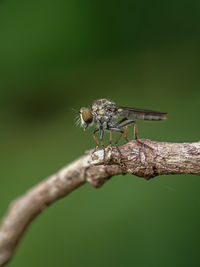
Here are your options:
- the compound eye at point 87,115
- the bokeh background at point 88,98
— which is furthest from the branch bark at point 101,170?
the bokeh background at point 88,98

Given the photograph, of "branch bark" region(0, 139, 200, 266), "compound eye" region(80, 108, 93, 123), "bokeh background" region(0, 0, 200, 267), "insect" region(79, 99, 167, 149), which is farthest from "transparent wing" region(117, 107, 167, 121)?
"bokeh background" region(0, 0, 200, 267)

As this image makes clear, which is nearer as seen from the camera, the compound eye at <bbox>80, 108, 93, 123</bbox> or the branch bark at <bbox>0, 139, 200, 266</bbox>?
the branch bark at <bbox>0, 139, 200, 266</bbox>

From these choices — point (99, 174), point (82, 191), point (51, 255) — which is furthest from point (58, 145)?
point (99, 174)

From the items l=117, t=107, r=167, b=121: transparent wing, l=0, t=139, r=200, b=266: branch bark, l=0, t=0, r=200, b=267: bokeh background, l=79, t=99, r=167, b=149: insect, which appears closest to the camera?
l=0, t=139, r=200, b=266: branch bark

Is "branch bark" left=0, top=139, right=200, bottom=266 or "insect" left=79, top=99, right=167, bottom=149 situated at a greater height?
"insect" left=79, top=99, right=167, bottom=149

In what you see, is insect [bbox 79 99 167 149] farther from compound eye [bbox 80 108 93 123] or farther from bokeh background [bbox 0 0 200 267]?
bokeh background [bbox 0 0 200 267]

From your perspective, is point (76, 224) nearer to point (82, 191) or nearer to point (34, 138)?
point (82, 191)

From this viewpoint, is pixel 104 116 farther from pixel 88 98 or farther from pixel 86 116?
pixel 88 98

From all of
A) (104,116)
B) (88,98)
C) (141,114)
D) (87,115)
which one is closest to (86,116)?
(87,115)
